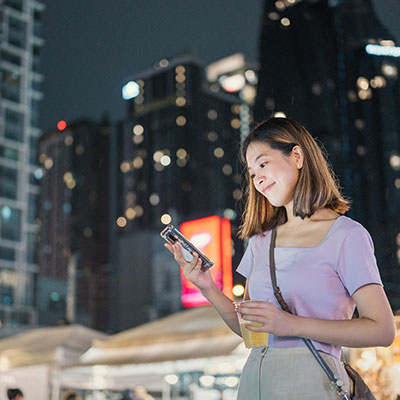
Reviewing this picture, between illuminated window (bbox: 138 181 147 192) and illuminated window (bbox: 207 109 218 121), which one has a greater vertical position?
illuminated window (bbox: 138 181 147 192)

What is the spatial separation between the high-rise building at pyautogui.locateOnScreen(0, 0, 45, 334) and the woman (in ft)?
135

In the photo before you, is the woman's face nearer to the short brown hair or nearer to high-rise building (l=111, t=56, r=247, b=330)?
the short brown hair

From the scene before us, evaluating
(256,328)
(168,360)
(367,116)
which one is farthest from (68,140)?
(256,328)

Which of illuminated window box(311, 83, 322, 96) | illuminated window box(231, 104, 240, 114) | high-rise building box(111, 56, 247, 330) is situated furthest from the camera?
high-rise building box(111, 56, 247, 330)

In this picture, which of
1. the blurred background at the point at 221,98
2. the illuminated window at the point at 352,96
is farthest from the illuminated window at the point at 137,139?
the illuminated window at the point at 352,96

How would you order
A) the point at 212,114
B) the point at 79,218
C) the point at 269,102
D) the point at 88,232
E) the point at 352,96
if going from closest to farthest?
the point at 352,96 → the point at 269,102 → the point at 212,114 → the point at 79,218 → the point at 88,232

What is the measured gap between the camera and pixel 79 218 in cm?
6856

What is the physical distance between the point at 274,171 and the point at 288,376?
48 centimetres

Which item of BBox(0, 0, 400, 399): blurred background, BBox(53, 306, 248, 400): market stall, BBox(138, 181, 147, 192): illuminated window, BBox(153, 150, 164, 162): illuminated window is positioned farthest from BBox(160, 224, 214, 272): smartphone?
BBox(138, 181, 147, 192): illuminated window

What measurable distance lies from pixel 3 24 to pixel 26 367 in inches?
1667

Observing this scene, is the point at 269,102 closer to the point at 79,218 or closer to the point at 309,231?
the point at 309,231

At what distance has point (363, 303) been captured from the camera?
1282mm

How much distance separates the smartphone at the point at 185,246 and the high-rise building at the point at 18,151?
134 ft

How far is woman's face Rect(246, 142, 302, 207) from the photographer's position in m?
1.47
